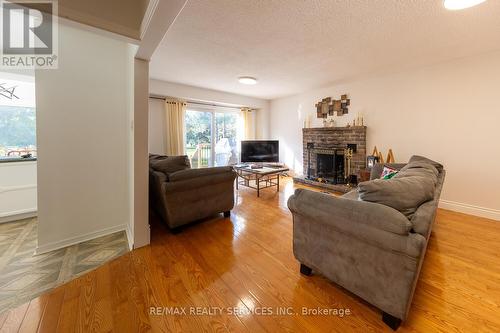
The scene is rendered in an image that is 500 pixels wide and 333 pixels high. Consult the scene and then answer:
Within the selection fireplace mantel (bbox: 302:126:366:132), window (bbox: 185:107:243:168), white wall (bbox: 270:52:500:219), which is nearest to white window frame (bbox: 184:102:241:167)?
window (bbox: 185:107:243:168)

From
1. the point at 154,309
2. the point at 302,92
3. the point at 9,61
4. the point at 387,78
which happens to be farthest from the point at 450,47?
the point at 9,61

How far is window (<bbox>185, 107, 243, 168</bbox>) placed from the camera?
532cm

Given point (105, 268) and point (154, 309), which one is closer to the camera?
point (154, 309)

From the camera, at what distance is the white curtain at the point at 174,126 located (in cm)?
470

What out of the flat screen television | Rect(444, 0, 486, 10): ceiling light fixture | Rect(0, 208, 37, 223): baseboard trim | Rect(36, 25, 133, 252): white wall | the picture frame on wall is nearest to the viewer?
Rect(444, 0, 486, 10): ceiling light fixture

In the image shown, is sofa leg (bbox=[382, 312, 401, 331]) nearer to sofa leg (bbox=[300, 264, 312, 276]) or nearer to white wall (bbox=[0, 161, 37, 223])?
sofa leg (bbox=[300, 264, 312, 276])

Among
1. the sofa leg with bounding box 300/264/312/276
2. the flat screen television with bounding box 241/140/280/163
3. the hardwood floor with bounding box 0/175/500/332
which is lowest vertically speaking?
the hardwood floor with bounding box 0/175/500/332

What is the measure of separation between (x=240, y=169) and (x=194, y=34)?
2641 mm

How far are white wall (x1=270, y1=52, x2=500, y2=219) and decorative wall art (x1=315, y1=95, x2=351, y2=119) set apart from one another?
24cm

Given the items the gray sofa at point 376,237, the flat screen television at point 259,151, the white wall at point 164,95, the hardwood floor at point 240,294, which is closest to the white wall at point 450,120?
the hardwood floor at point 240,294

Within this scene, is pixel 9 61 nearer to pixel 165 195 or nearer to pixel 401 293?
pixel 165 195

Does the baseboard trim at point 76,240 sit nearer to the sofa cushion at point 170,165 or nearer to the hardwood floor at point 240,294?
the hardwood floor at point 240,294

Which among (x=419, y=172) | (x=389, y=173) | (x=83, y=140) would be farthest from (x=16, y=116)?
(x=389, y=173)

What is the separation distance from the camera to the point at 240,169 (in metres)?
4.45
